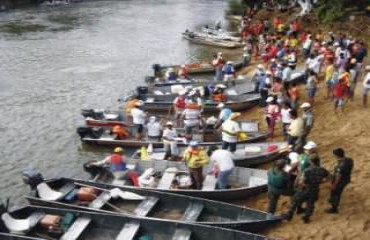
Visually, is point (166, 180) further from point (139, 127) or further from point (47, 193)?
point (139, 127)

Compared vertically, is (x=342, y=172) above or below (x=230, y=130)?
above

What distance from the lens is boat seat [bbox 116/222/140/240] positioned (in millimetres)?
12555

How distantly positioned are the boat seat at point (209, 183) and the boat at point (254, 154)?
1.68 meters

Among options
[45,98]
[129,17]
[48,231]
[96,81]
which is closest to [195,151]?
[48,231]

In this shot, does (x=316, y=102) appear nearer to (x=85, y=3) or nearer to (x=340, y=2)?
(x=340, y=2)

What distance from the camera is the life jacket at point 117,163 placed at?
15.5 meters

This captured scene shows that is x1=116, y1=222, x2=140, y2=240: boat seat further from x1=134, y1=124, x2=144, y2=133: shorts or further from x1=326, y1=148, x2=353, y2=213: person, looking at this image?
x1=134, y1=124, x2=144, y2=133: shorts

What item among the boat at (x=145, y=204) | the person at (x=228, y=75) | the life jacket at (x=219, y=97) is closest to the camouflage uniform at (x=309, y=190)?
the boat at (x=145, y=204)

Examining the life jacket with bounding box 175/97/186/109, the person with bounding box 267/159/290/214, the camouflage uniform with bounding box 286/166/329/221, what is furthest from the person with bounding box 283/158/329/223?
the life jacket with bounding box 175/97/186/109

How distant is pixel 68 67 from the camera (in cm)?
3450

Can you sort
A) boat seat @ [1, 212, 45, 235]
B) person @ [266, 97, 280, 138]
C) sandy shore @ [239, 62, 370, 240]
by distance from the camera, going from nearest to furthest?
sandy shore @ [239, 62, 370, 240], boat seat @ [1, 212, 45, 235], person @ [266, 97, 280, 138]

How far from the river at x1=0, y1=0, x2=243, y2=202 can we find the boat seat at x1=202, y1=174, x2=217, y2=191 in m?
5.23

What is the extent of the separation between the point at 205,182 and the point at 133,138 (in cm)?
585

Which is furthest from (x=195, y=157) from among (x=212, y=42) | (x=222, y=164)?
(x=212, y=42)
